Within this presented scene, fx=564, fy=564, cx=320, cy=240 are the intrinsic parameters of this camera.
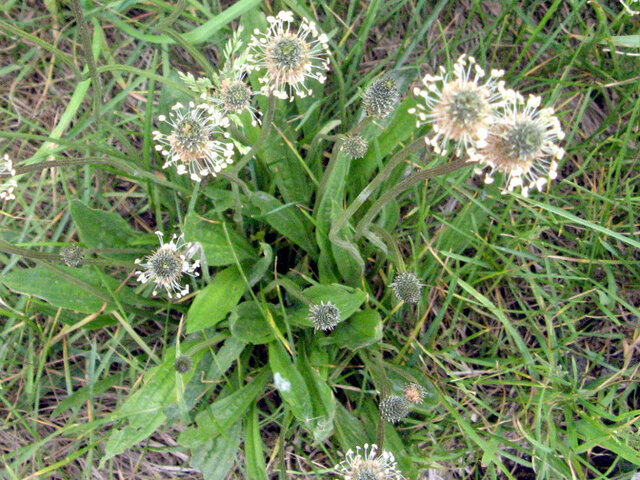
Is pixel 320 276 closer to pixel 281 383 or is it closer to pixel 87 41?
pixel 281 383

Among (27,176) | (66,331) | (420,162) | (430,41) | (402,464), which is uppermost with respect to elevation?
(430,41)

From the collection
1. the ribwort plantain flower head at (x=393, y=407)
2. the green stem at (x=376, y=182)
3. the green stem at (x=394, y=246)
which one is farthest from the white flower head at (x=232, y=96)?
the ribwort plantain flower head at (x=393, y=407)

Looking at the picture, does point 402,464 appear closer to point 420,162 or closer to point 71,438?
point 420,162

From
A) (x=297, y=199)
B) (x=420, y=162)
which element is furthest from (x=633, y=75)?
(x=297, y=199)

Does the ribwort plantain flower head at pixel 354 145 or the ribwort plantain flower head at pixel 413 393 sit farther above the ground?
the ribwort plantain flower head at pixel 354 145

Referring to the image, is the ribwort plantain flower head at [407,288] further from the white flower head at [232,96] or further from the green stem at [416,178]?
the white flower head at [232,96]
